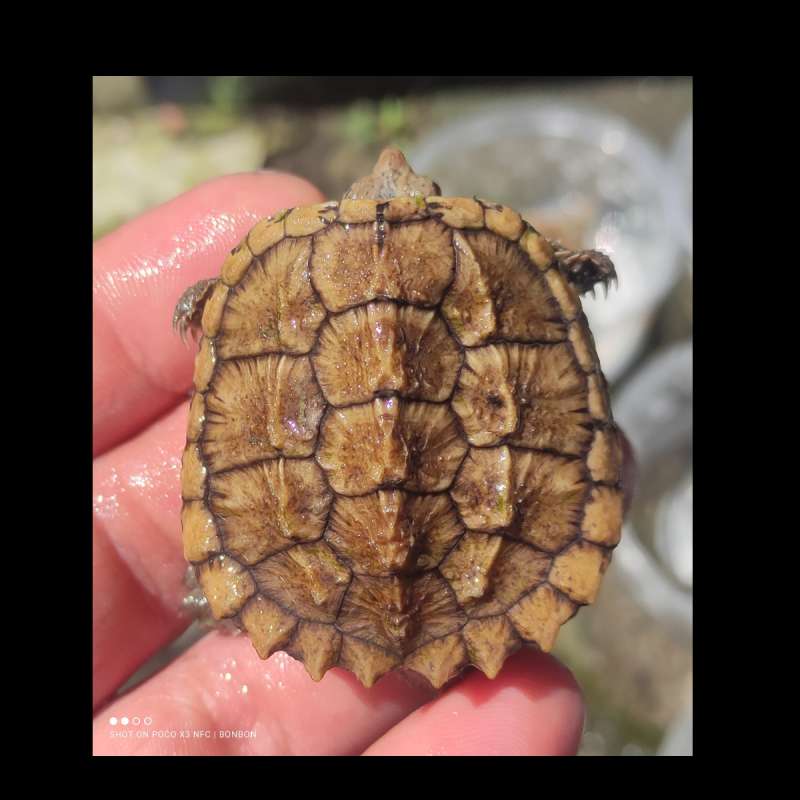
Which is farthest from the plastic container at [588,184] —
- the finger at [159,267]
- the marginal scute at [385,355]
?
the marginal scute at [385,355]

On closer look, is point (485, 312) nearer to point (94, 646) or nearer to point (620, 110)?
point (94, 646)

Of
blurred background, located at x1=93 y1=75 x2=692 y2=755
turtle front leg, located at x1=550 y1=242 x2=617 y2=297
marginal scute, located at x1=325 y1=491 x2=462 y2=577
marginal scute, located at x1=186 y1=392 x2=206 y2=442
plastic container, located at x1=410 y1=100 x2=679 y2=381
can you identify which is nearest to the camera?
marginal scute, located at x1=325 y1=491 x2=462 y2=577

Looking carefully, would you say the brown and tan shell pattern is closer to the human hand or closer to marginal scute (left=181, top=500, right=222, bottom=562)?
marginal scute (left=181, top=500, right=222, bottom=562)

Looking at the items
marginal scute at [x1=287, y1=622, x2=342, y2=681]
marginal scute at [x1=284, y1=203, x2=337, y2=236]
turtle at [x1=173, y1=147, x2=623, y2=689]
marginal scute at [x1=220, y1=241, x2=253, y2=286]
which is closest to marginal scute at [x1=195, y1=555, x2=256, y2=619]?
turtle at [x1=173, y1=147, x2=623, y2=689]

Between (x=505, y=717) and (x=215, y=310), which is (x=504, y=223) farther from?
(x=505, y=717)

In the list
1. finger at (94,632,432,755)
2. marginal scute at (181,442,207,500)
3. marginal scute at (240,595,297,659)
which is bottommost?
finger at (94,632,432,755)

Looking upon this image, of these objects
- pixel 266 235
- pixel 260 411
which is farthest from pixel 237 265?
pixel 260 411

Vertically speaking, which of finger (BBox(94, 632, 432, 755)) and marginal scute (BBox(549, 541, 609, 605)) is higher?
marginal scute (BBox(549, 541, 609, 605))
